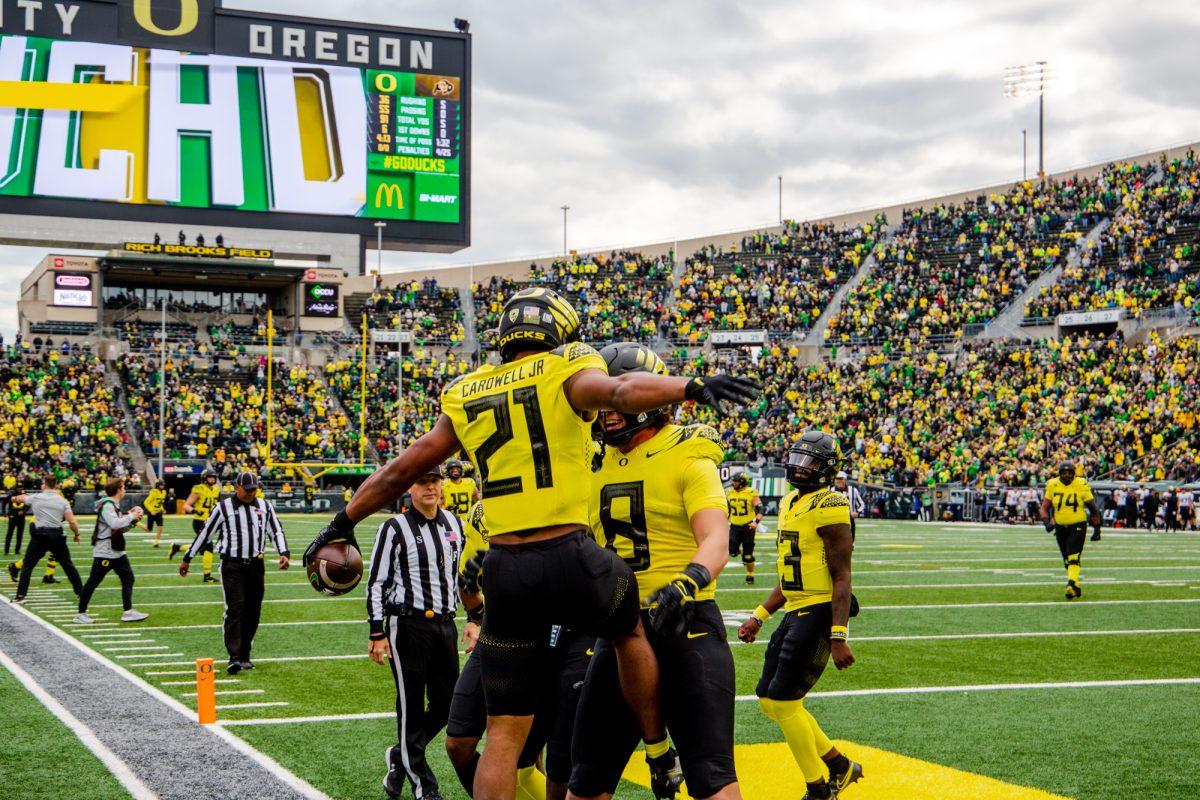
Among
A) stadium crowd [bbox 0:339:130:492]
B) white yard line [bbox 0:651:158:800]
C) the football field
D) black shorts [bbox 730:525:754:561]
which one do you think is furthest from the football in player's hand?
stadium crowd [bbox 0:339:130:492]

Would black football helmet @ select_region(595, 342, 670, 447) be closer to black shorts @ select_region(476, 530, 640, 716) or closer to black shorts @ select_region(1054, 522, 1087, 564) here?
black shorts @ select_region(476, 530, 640, 716)

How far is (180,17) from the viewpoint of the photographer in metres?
44.7

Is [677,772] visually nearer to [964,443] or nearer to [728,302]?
[964,443]

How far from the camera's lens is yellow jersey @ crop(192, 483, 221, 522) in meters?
20.6

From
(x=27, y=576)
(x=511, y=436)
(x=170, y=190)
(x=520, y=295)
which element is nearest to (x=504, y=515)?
(x=511, y=436)

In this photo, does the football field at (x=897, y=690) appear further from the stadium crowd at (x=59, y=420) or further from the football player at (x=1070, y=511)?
the stadium crowd at (x=59, y=420)

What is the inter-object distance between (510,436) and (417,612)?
2.96 metres

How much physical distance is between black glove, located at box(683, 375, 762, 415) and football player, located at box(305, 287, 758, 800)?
0.34 m

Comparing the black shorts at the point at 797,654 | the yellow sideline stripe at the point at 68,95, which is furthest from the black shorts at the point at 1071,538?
the yellow sideline stripe at the point at 68,95

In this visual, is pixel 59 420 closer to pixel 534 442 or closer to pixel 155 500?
pixel 155 500

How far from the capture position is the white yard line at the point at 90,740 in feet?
21.5

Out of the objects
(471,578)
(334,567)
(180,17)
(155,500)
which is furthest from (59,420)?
(334,567)

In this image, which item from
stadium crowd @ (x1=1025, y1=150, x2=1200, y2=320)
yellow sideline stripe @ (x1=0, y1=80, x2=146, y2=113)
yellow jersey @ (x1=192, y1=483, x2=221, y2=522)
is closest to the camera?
yellow jersey @ (x1=192, y1=483, x2=221, y2=522)

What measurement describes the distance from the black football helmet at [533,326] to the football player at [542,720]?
2.89 ft
